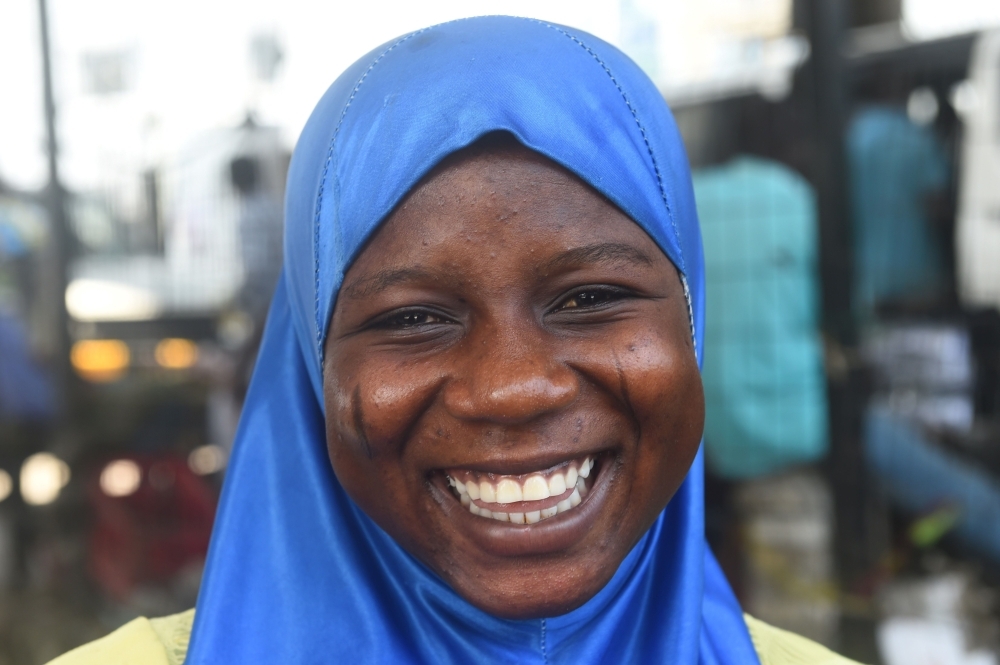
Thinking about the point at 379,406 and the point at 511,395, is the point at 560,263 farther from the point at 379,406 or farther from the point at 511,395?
the point at 379,406

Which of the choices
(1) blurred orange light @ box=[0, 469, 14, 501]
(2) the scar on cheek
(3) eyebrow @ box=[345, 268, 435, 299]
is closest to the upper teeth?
(2) the scar on cheek

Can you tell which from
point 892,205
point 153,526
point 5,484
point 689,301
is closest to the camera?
point 689,301

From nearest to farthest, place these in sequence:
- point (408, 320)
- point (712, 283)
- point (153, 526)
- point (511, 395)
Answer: point (511, 395)
point (408, 320)
point (712, 283)
point (153, 526)

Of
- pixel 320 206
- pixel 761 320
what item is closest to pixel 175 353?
pixel 761 320

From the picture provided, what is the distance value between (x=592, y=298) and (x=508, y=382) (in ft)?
0.62

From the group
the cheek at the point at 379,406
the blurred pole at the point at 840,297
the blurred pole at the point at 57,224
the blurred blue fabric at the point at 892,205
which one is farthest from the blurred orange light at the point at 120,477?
the cheek at the point at 379,406

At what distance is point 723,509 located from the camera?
3879 millimetres

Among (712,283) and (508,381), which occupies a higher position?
(508,381)

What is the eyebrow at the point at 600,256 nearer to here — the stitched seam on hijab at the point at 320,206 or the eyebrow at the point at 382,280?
the eyebrow at the point at 382,280

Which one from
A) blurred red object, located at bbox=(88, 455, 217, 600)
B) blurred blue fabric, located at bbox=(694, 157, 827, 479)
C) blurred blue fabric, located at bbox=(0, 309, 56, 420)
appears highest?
blurred blue fabric, located at bbox=(694, 157, 827, 479)

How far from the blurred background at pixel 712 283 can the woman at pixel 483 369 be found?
2232 millimetres

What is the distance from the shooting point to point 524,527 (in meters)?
1.24

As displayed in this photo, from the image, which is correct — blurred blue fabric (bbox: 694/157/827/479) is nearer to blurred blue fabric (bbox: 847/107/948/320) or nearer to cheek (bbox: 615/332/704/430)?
blurred blue fabric (bbox: 847/107/948/320)

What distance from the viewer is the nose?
1.18 m
